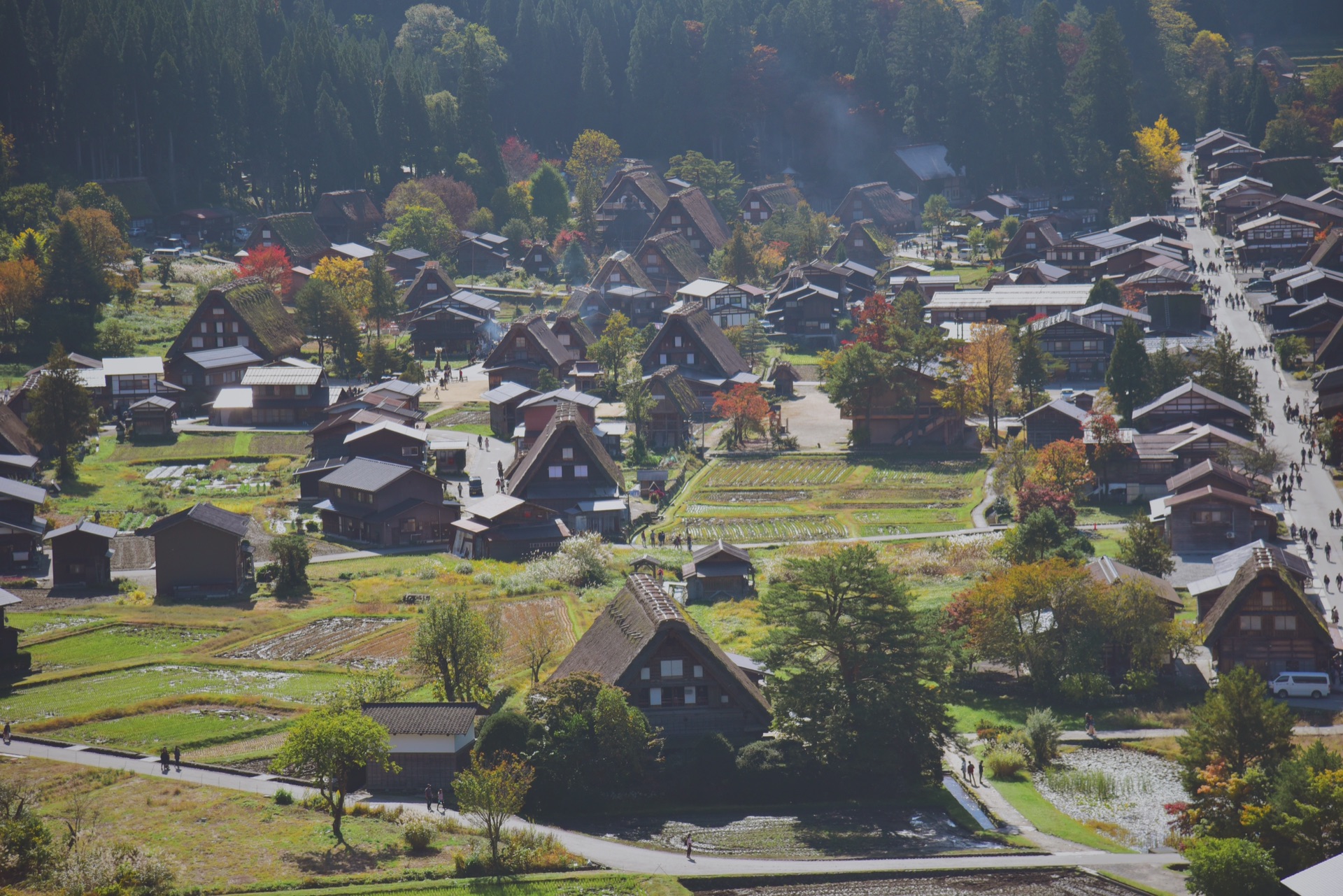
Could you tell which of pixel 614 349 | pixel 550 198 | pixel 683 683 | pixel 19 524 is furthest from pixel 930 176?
pixel 683 683

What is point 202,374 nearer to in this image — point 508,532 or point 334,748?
point 508,532

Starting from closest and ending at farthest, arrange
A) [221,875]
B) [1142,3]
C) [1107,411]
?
1. [221,875]
2. [1107,411]
3. [1142,3]

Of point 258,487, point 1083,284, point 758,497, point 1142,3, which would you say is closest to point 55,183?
point 258,487

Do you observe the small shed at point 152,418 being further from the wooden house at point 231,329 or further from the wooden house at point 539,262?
the wooden house at point 539,262

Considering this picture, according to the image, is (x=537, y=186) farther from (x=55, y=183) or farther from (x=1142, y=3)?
(x=1142, y=3)

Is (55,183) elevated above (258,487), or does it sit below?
above
